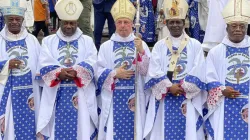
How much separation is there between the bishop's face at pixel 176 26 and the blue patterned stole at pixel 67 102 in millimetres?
1211

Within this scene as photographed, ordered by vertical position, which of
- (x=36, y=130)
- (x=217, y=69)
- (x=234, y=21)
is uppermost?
(x=234, y=21)

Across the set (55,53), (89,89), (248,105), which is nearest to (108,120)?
(89,89)

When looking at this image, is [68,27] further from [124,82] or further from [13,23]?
[124,82]

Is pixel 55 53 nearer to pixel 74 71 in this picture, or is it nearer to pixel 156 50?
pixel 74 71

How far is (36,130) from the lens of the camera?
27.8 feet

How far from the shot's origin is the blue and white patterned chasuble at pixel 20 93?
8.39 m

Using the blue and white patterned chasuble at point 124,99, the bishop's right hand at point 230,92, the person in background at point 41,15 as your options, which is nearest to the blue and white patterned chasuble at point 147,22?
the person in background at point 41,15

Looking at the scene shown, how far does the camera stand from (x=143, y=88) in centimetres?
856

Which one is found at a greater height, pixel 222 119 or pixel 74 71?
pixel 74 71

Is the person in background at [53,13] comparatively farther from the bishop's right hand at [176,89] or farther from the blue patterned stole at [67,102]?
the bishop's right hand at [176,89]

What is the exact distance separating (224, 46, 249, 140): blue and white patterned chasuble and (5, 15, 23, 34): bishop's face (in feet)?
8.53

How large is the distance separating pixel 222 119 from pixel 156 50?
1.17 metres

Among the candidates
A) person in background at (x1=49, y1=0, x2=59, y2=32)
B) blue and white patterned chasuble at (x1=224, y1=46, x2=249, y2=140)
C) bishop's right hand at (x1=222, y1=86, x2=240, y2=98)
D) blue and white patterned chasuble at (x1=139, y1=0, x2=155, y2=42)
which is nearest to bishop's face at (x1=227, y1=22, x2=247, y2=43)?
blue and white patterned chasuble at (x1=224, y1=46, x2=249, y2=140)

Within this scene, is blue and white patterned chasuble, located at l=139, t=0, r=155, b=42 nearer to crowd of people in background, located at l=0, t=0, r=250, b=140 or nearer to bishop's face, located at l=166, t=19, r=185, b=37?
crowd of people in background, located at l=0, t=0, r=250, b=140
